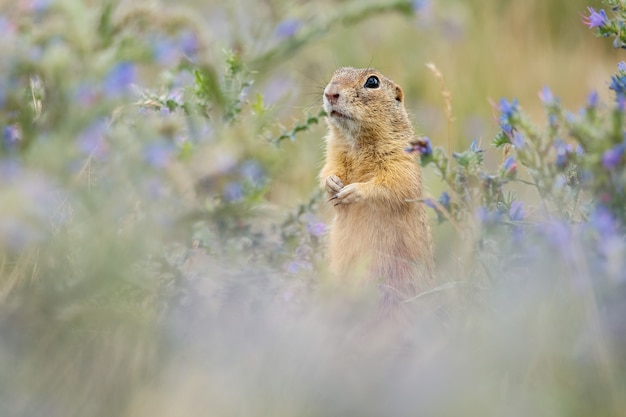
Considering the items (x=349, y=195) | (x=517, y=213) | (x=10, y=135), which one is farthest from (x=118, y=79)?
(x=517, y=213)

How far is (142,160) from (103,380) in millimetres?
Answer: 647

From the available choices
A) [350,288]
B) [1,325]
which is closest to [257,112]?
[350,288]

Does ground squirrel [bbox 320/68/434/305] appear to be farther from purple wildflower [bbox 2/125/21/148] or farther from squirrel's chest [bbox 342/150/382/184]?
purple wildflower [bbox 2/125/21/148]

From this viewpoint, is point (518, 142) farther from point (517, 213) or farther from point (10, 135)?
point (10, 135)

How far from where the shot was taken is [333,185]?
13.1 ft

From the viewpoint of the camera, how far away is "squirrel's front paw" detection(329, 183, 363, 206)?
152 inches

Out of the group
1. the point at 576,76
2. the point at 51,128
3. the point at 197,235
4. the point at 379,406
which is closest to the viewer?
the point at 379,406

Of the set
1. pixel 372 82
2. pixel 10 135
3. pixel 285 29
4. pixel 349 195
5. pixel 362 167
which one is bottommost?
pixel 10 135

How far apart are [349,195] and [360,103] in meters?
0.52

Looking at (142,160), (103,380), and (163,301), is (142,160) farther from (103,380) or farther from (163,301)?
(103,380)

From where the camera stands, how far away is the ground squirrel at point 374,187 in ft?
12.4

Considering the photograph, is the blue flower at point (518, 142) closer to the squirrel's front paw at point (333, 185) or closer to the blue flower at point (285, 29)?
the squirrel's front paw at point (333, 185)

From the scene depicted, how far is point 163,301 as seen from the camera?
2.74 metres

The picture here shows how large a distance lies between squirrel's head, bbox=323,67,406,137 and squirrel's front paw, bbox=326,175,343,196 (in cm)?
28
